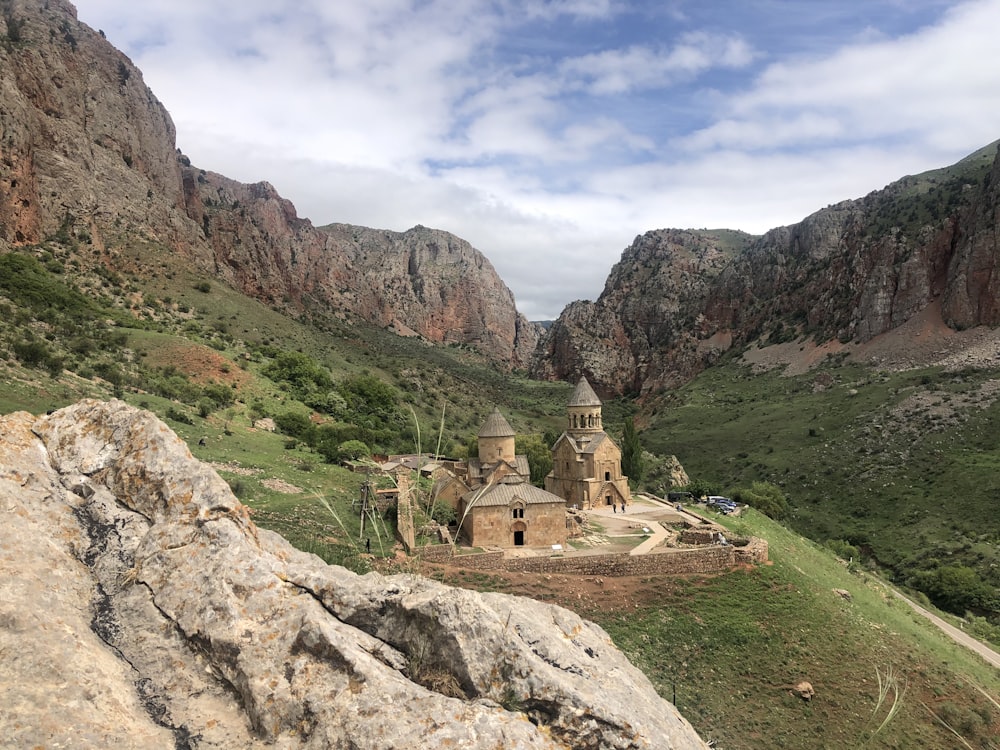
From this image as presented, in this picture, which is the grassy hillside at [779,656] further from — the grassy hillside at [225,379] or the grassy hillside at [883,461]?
the grassy hillside at [883,461]

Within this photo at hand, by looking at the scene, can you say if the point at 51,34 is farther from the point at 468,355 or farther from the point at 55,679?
the point at 468,355

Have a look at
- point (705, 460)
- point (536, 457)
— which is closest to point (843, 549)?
point (536, 457)

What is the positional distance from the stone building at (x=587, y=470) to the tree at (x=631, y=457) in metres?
8.37

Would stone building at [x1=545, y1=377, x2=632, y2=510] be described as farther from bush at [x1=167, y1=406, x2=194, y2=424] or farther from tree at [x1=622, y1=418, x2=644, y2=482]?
bush at [x1=167, y1=406, x2=194, y2=424]

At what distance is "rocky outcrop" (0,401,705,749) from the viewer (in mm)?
4242

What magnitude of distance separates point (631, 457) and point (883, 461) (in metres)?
26.9

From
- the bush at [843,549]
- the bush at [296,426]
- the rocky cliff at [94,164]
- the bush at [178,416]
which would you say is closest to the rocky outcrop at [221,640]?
the bush at [178,416]

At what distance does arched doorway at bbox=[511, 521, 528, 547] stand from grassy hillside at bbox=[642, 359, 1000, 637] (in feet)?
96.1

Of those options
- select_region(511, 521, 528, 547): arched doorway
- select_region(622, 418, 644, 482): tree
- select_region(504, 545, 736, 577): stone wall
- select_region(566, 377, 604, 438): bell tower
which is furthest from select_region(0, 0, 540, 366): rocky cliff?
select_region(504, 545, 736, 577): stone wall

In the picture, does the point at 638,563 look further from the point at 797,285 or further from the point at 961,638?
the point at 797,285

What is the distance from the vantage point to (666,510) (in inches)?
1512

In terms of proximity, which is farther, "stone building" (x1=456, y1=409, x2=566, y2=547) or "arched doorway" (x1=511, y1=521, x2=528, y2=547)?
"arched doorway" (x1=511, y1=521, x2=528, y2=547)

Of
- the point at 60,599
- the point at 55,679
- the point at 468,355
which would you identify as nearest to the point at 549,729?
the point at 55,679

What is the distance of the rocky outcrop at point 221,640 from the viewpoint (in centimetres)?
424
